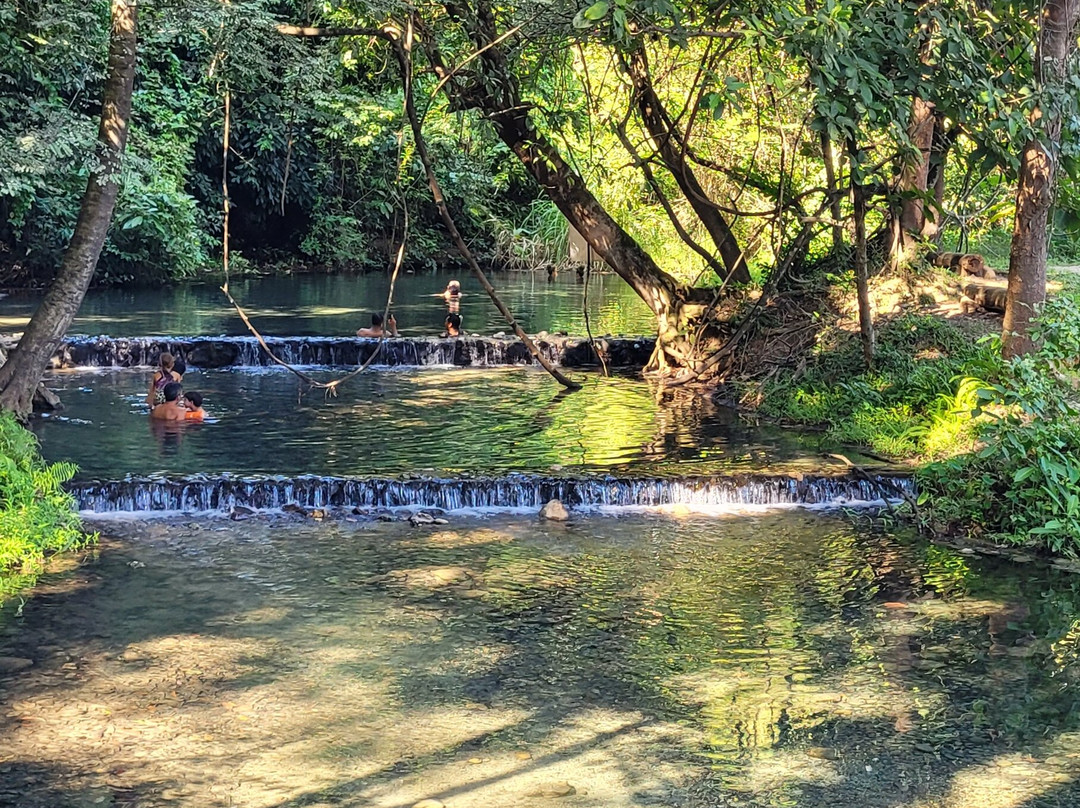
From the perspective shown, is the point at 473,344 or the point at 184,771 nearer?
the point at 184,771

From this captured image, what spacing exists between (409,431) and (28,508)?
4.61m

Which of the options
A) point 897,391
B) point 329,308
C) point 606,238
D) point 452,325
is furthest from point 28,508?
point 329,308

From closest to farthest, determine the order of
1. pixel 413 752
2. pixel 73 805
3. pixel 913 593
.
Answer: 1. pixel 73 805
2. pixel 413 752
3. pixel 913 593

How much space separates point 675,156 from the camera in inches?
598

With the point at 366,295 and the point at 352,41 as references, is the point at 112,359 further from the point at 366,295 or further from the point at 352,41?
the point at 366,295

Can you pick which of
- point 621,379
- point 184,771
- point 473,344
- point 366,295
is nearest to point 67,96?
point 366,295

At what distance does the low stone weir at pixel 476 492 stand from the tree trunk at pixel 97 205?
150 centimetres

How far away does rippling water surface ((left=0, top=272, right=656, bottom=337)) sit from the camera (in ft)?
65.6

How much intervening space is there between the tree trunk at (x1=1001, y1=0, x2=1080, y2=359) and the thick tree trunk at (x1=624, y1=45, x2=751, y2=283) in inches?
192

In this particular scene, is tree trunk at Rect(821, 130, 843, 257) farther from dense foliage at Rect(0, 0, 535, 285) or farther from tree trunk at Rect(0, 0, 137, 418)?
tree trunk at Rect(0, 0, 137, 418)

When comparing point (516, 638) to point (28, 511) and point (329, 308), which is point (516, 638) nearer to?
point (28, 511)

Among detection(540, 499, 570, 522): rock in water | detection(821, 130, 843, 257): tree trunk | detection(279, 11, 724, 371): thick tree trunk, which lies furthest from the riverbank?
detection(540, 499, 570, 522): rock in water

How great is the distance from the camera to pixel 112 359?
17328mm

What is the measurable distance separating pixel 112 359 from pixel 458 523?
9.41 metres
